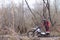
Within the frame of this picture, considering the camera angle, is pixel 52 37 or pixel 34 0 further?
pixel 34 0

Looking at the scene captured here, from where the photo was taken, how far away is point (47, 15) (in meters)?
8.55

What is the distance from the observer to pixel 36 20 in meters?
8.88

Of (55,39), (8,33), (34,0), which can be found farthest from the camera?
(34,0)

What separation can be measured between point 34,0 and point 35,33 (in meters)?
3.32

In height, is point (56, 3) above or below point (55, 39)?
above

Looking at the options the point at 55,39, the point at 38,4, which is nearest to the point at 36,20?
the point at 38,4

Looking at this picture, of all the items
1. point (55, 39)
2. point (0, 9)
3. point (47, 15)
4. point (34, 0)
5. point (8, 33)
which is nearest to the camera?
point (55, 39)

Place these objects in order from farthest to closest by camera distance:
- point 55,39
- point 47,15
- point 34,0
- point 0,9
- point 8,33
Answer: point 34,0
point 0,9
point 47,15
point 8,33
point 55,39

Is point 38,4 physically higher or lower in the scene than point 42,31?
higher

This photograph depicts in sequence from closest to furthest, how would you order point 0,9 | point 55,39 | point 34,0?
point 55,39
point 0,9
point 34,0

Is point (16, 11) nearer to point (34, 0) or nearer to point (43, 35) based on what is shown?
point (34, 0)

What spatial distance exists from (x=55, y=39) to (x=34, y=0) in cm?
367

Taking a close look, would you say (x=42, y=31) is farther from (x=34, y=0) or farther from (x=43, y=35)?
(x=34, y=0)

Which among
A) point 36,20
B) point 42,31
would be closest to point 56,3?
point 36,20
